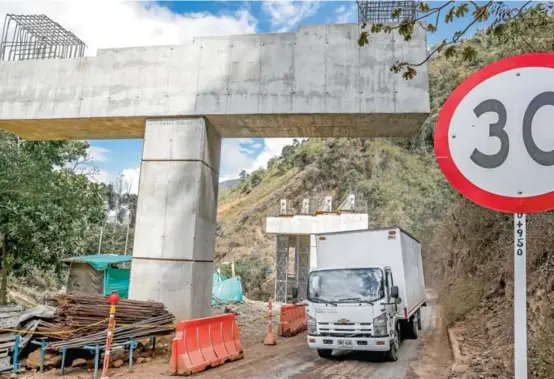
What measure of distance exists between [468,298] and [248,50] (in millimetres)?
9297

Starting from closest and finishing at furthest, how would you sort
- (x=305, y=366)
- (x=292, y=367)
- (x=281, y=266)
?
(x=292, y=367) → (x=305, y=366) → (x=281, y=266)

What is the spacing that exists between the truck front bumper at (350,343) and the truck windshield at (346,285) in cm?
87

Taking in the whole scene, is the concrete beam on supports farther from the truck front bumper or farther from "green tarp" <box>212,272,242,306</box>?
"green tarp" <box>212,272,242,306</box>

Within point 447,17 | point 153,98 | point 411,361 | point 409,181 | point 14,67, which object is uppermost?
point 409,181

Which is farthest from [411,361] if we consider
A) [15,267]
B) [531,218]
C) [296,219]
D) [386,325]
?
[296,219]

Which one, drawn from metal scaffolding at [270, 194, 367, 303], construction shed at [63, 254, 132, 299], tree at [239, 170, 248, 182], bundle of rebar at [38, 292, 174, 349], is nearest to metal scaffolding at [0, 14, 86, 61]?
bundle of rebar at [38, 292, 174, 349]

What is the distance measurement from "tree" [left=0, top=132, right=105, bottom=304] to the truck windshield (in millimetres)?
10621

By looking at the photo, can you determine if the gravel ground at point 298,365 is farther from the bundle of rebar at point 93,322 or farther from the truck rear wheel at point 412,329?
the bundle of rebar at point 93,322

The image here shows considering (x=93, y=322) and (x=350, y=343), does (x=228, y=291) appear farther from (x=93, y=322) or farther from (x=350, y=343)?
(x=93, y=322)

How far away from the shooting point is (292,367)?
30.5 feet

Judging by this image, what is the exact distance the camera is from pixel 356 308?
387 inches

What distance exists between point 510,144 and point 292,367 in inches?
339

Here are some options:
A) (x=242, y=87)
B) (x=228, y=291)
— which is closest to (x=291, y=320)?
(x=242, y=87)

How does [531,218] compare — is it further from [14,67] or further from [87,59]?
[14,67]
